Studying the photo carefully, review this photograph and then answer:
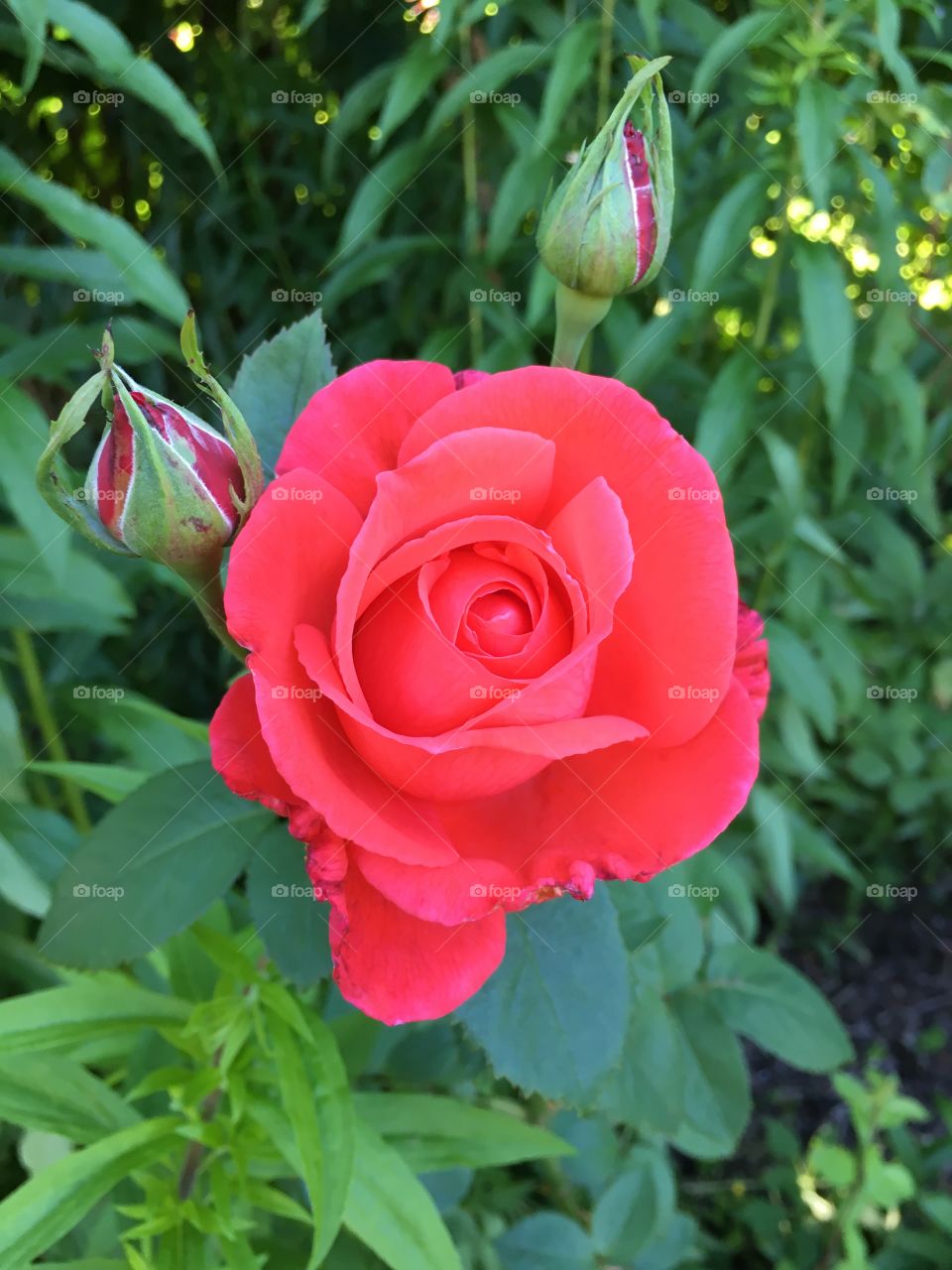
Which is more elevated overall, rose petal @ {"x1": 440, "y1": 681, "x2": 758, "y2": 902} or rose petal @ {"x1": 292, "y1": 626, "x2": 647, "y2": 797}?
rose petal @ {"x1": 292, "y1": 626, "x2": 647, "y2": 797}

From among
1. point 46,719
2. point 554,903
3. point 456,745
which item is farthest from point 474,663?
point 46,719

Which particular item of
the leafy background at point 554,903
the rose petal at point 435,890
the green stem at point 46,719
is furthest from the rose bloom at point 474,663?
the green stem at point 46,719

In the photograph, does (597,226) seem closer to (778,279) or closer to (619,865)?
(619,865)

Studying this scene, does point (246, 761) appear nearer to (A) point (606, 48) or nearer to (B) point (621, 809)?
(B) point (621, 809)

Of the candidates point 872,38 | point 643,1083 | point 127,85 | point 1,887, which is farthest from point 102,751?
point 872,38

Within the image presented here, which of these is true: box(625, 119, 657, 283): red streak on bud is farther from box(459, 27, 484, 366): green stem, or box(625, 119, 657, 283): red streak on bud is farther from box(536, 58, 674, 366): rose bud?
box(459, 27, 484, 366): green stem

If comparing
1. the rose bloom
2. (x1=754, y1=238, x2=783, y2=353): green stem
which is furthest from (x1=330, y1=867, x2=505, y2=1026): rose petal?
(x1=754, y1=238, x2=783, y2=353): green stem
